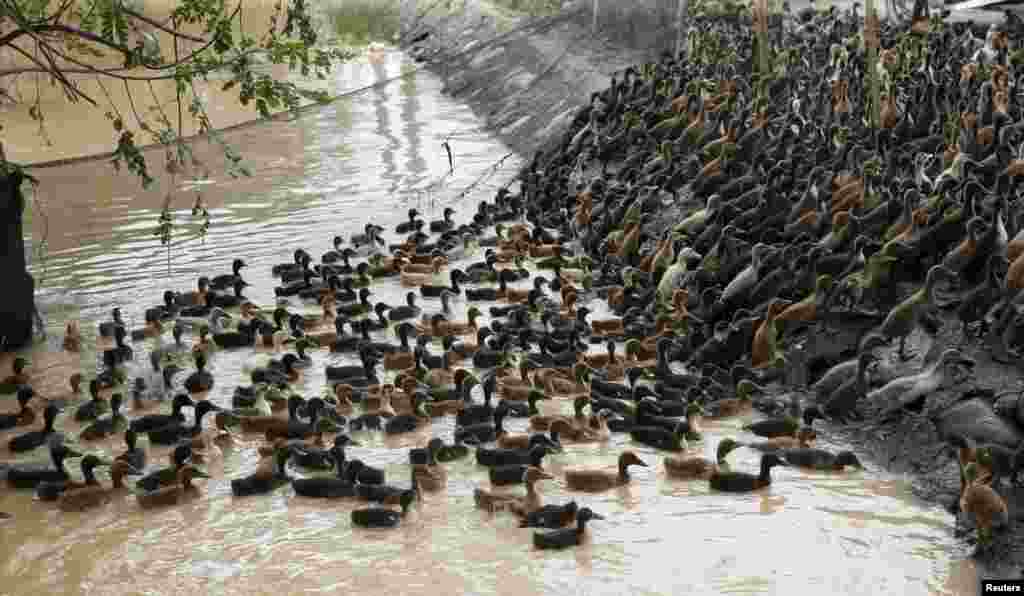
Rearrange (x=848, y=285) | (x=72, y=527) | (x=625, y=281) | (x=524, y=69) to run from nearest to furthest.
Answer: (x=72, y=527)
(x=848, y=285)
(x=625, y=281)
(x=524, y=69)

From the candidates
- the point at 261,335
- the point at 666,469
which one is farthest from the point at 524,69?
the point at 666,469

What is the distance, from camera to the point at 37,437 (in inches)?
414

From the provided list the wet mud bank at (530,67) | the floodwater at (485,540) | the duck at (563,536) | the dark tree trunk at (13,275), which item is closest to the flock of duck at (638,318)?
the duck at (563,536)

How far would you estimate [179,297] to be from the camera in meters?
14.2

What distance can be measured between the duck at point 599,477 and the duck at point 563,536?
0.74 metres

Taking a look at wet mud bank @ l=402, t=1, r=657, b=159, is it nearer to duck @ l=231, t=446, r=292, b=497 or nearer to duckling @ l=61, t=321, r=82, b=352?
duckling @ l=61, t=321, r=82, b=352

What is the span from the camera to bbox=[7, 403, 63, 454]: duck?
10406 mm

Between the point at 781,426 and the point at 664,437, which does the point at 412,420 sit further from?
the point at 781,426

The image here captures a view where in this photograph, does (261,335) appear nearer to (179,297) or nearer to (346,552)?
(179,297)

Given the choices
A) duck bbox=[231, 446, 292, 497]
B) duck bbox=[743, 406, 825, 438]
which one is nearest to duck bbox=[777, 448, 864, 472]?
duck bbox=[743, 406, 825, 438]

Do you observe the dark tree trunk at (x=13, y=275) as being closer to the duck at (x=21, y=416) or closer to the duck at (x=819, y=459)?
the duck at (x=21, y=416)

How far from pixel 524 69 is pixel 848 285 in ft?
55.0

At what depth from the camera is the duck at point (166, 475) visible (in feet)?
30.9

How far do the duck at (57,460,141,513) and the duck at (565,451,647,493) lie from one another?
9.85ft
